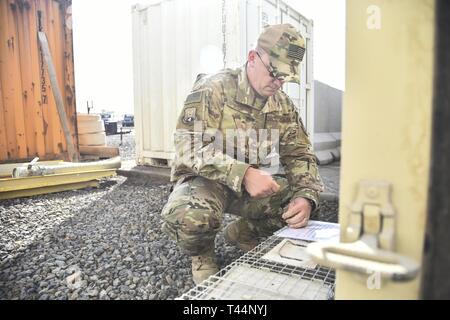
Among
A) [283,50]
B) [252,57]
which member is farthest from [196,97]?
[283,50]

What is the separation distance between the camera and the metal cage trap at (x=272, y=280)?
3.67ft

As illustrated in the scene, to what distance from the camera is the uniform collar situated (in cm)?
199

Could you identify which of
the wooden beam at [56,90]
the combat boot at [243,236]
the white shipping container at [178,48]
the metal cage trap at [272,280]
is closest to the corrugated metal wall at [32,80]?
→ the wooden beam at [56,90]

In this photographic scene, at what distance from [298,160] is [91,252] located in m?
1.36

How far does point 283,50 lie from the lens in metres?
1.80

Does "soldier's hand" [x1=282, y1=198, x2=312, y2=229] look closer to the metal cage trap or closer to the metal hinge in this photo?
the metal cage trap

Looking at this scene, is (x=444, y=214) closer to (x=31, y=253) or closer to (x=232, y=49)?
(x=31, y=253)

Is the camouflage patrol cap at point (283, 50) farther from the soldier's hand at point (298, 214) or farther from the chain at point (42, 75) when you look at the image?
the chain at point (42, 75)

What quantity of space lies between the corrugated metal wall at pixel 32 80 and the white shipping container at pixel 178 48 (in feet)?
3.10

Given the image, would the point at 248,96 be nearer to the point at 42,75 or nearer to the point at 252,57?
the point at 252,57

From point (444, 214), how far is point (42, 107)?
188 inches

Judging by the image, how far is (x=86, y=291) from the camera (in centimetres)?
161

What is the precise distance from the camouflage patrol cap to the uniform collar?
210 millimetres
